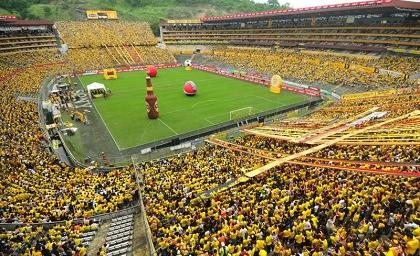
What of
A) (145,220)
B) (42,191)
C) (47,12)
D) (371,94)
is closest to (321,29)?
(371,94)

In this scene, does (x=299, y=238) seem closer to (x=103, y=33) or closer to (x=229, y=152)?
(x=229, y=152)

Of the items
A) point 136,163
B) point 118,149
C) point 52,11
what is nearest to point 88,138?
point 118,149

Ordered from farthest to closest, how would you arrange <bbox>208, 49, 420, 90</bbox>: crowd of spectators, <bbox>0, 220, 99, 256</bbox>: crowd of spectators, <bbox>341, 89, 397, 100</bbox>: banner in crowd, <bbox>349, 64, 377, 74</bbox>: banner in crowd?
<bbox>349, 64, 377, 74</bbox>: banner in crowd → <bbox>208, 49, 420, 90</bbox>: crowd of spectators → <bbox>341, 89, 397, 100</bbox>: banner in crowd → <bbox>0, 220, 99, 256</bbox>: crowd of spectators

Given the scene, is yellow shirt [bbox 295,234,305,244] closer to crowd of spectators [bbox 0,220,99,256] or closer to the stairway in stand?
crowd of spectators [bbox 0,220,99,256]

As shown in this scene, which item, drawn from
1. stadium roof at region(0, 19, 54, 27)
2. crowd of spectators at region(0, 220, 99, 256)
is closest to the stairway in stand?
stadium roof at region(0, 19, 54, 27)

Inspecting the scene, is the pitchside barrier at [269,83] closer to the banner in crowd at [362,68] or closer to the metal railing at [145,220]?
the banner in crowd at [362,68]

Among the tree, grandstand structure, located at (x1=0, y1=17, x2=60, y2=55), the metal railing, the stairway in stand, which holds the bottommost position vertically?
the metal railing

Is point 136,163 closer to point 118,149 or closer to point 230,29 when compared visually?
point 118,149
